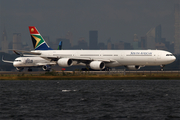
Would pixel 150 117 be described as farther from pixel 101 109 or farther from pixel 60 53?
pixel 60 53

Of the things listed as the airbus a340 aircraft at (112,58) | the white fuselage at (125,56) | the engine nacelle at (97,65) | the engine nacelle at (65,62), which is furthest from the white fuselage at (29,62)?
the engine nacelle at (97,65)

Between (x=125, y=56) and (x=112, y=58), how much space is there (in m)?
3.98

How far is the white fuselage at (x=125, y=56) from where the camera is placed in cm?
9738

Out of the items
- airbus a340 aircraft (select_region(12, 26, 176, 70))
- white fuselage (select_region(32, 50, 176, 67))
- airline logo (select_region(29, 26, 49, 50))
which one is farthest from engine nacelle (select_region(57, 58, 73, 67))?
airline logo (select_region(29, 26, 49, 50))

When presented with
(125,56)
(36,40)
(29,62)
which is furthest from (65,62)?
(29,62)

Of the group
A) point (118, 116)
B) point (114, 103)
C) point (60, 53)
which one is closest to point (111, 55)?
point (60, 53)

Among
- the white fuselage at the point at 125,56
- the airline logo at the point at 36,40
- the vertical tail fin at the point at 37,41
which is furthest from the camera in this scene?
the airline logo at the point at 36,40

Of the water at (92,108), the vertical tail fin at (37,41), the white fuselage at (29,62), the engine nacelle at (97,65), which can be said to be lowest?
the water at (92,108)

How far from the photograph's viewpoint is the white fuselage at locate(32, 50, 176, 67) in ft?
319

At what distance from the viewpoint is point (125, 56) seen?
9975 centimetres

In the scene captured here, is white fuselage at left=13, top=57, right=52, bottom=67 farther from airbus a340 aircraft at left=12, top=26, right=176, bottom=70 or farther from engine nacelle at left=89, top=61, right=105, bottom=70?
engine nacelle at left=89, top=61, right=105, bottom=70

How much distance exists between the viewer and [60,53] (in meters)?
109

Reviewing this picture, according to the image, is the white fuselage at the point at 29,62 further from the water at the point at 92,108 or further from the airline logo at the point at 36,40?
the water at the point at 92,108

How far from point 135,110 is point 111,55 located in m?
62.5
